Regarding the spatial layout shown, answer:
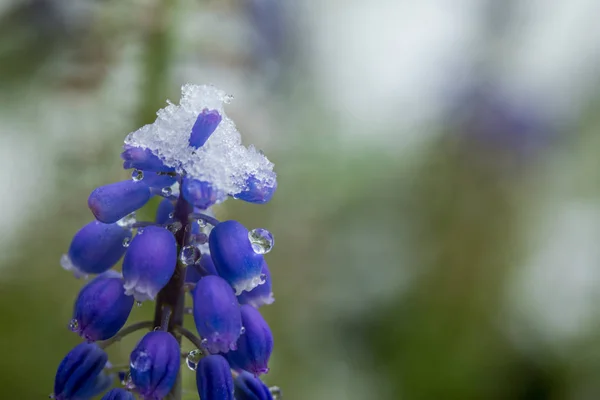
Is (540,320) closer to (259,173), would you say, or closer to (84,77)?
(84,77)

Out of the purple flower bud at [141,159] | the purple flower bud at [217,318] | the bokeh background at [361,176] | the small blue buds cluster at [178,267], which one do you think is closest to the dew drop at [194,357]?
the small blue buds cluster at [178,267]

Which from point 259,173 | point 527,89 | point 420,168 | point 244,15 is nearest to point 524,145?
point 527,89

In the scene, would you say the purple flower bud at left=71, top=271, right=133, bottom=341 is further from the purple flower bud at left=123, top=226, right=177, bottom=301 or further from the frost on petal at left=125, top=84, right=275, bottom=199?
the frost on petal at left=125, top=84, right=275, bottom=199

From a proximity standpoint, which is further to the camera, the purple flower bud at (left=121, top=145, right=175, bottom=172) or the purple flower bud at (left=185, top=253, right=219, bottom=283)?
the purple flower bud at (left=185, top=253, right=219, bottom=283)

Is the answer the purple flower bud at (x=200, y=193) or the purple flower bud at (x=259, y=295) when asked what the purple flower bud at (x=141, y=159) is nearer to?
Answer: the purple flower bud at (x=200, y=193)

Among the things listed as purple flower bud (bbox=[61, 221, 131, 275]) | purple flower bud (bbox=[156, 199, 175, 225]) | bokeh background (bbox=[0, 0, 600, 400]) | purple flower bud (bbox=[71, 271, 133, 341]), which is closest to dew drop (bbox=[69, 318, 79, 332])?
purple flower bud (bbox=[71, 271, 133, 341])

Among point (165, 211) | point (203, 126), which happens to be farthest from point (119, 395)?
point (203, 126)
